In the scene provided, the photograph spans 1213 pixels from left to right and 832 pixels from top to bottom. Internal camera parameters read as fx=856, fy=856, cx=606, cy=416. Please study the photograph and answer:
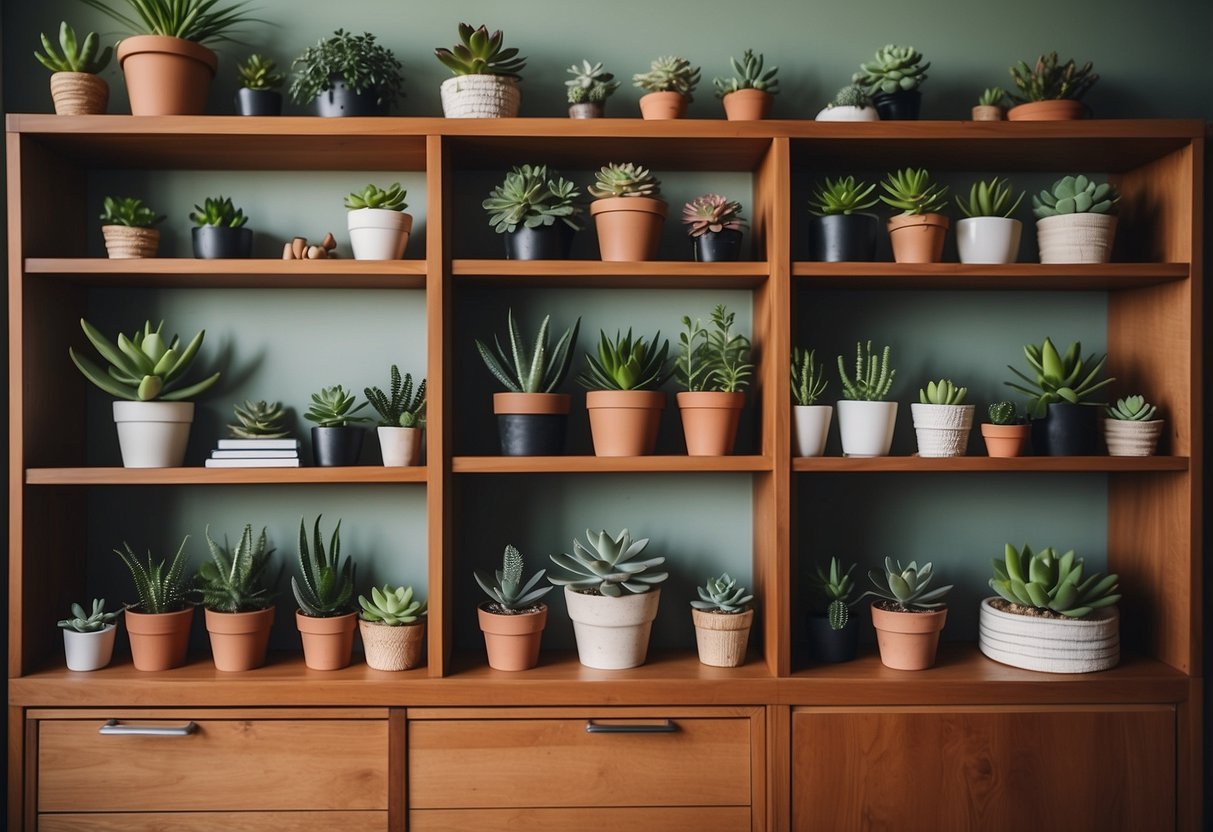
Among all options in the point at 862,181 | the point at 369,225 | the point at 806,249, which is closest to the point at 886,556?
the point at 806,249

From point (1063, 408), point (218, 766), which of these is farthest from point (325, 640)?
point (1063, 408)

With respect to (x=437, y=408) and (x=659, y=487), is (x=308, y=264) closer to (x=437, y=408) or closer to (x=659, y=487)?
(x=437, y=408)

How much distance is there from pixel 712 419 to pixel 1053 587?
0.88 meters

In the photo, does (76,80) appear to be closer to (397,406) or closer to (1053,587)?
(397,406)

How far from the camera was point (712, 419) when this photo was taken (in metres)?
1.96

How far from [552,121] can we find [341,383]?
84 centimetres

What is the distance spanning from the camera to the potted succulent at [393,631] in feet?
6.33

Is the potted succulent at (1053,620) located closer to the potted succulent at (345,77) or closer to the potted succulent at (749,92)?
the potted succulent at (749,92)

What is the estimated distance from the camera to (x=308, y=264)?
6.20ft

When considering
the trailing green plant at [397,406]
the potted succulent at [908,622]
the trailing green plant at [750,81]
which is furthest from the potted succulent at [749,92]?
the potted succulent at [908,622]

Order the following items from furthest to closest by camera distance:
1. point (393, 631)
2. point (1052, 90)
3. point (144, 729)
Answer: point (1052, 90) < point (393, 631) < point (144, 729)

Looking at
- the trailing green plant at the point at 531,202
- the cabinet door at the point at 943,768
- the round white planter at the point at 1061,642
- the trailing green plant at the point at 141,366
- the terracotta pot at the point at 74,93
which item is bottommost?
the cabinet door at the point at 943,768

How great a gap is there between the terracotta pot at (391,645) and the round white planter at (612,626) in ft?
1.19

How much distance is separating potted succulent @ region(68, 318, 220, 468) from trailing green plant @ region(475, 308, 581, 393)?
26.0 inches
